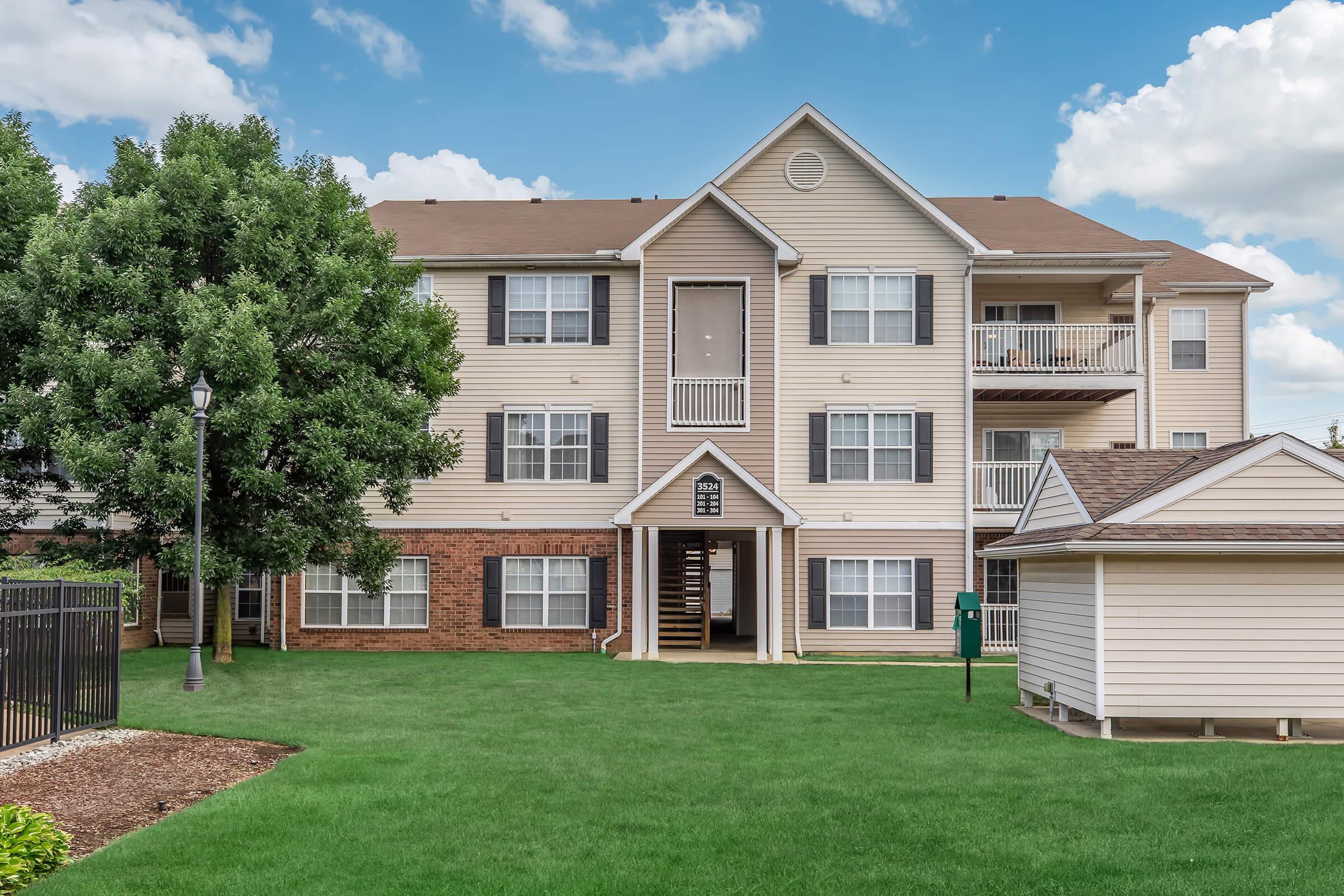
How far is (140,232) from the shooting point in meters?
17.6

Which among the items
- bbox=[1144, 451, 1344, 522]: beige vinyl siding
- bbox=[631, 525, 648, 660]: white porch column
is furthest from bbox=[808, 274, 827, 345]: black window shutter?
bbox=[1144, 451, 1344, 522]: beige vinyl siding

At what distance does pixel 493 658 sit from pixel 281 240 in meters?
8.84

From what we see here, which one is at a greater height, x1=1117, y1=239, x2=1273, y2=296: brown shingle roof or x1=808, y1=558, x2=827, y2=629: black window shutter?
x1=1117, y1=239, x2=1273, y2=296: brown shingle roof

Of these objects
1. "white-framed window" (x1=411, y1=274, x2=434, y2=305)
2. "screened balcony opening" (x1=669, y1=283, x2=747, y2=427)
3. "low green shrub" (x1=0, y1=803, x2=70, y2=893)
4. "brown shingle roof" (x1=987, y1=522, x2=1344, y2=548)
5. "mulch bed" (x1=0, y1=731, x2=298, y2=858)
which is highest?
"white-framed window" (x1=411, y1=274, x2=434, y2=305)

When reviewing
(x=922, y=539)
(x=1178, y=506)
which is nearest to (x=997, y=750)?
(x=1178, y=506)

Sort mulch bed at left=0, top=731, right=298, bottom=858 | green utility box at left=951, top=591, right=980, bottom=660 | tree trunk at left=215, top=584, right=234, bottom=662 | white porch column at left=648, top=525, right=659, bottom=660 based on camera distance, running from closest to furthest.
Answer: mulch bed at left=0, top=731, right=298, bottom=858 < green utility box at left=951, top=591, right=980, bottom=660 < tree trunk at left=215, top=584, right=234, bottom=662 < white porch column at left=648, top=525, right=659, bottom=660

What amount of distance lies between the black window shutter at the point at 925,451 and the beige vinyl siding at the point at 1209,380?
6.24 m

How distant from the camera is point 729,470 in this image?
69.5 feet

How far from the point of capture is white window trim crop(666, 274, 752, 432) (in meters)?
22.6

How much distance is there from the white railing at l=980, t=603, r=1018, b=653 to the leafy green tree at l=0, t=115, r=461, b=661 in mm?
12444

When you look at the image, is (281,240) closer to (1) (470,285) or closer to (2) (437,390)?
(2) (437,390)

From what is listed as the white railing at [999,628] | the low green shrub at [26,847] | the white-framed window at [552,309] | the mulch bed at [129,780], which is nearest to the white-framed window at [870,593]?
the white railing at [999,628]

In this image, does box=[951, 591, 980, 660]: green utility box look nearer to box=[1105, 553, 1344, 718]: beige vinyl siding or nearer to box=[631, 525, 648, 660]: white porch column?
box=[1105, 553, 1344, 718]: beige vinyl siding

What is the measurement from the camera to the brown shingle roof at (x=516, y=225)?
23625 millimetres
